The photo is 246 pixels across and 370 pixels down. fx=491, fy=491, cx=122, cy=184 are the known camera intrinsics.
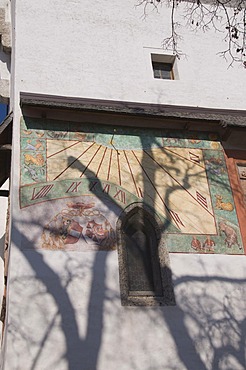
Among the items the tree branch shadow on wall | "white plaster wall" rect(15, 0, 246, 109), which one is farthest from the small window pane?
the tree branch shadow on wall

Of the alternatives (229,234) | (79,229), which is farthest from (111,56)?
(229,234)

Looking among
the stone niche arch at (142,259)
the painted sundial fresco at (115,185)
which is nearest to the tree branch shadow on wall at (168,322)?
the stone niche arch at (142,259)

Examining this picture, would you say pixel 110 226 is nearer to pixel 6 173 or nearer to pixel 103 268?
pixel 103 268

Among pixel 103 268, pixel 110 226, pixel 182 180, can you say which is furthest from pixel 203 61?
pixel 103 268

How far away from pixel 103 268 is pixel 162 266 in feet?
2.54

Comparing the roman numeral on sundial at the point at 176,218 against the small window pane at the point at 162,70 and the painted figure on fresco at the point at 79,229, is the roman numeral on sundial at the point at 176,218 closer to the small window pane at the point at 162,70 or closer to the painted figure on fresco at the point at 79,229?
the painted figure on fresco at the point at 79,229

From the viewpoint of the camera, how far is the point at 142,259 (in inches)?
254

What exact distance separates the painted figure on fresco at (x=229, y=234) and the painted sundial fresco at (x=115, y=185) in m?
0.01

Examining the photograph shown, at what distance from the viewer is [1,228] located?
29.2 feet

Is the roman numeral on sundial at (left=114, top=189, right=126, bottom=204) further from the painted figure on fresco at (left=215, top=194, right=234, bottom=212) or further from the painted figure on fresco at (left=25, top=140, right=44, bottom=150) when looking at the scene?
the painted figure on fresco at (left=215, top=194, right=234, bottom=212)

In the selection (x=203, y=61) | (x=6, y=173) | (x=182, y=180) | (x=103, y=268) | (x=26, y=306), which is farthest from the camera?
(x=203, y=61)

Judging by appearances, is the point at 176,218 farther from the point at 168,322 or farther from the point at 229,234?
the point at 168,322

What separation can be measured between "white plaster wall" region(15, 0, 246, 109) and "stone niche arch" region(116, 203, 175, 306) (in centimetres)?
222

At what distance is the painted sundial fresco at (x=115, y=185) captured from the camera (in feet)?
20.4
